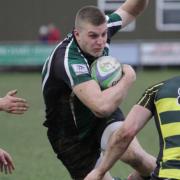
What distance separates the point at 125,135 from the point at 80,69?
1544 millimetres

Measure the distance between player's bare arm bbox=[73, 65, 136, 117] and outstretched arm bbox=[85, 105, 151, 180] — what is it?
1.04m

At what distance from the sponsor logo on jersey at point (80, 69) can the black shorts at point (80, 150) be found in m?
0.72

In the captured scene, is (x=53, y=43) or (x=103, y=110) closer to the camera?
(x=103, y=110)

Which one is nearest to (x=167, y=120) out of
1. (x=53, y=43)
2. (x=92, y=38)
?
(x=92, y=38)

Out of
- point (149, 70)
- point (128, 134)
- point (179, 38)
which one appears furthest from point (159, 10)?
point (128, 134)

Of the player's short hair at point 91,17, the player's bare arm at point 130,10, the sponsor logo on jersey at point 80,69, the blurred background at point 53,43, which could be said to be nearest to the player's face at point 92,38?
the player's short hair at point 91,17

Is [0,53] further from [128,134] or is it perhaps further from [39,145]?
[128,134]

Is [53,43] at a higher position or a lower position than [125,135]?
lower

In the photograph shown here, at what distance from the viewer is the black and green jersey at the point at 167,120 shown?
5031 mm

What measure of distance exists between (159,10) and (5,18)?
19.3ft

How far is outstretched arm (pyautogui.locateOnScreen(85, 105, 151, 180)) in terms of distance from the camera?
515 centimetres

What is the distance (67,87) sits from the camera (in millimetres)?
6930

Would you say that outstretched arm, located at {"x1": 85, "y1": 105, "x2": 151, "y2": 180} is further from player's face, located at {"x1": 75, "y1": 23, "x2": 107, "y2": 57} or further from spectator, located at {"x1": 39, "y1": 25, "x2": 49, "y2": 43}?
spectator, located at {"x1": 39, "y1": 25, "x2": 49, "y2": 43}

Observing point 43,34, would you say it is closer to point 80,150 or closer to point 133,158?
point 80,150
